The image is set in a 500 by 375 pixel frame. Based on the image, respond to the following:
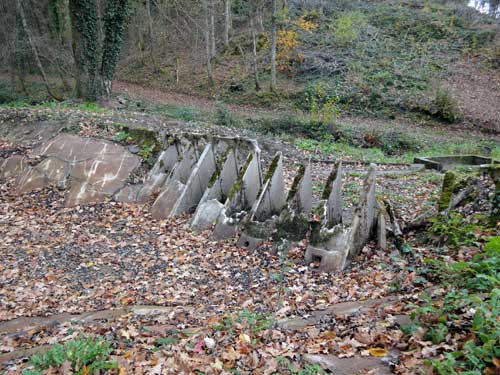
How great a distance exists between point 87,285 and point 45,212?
11.4ft

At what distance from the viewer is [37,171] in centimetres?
1007

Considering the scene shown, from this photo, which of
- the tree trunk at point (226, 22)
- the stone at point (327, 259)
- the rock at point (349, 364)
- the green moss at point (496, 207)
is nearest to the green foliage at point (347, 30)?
the tree trunk at point (226, 22)

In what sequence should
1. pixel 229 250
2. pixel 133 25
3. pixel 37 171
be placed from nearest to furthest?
pixel 229 250 < pixel 37 171 < pixel 133 25

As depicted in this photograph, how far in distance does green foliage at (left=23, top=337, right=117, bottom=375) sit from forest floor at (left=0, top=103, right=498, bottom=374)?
0.24ft

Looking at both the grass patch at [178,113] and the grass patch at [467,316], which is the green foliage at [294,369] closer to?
the grass patch at [467,316]

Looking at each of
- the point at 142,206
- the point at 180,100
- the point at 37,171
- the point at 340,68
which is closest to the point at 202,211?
the point at 142,206

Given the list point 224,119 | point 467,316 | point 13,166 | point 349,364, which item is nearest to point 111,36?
point 224,119

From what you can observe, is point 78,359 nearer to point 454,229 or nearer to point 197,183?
point 454,229

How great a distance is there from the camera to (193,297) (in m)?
5.64

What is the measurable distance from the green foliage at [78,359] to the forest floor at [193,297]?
0.24 feet

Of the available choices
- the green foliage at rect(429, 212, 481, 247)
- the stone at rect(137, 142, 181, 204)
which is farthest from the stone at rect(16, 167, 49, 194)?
the green foliage at rect(429, 212, 481, 247)

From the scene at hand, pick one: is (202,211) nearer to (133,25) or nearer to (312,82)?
(312,82)

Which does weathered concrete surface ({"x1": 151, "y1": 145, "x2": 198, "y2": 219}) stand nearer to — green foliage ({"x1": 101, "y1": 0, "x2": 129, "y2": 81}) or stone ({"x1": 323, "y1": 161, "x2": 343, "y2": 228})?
stone ({"x1": 323, "y1": 161, "x2": 343, "y2": 228})

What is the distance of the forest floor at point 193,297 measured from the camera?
358cm
